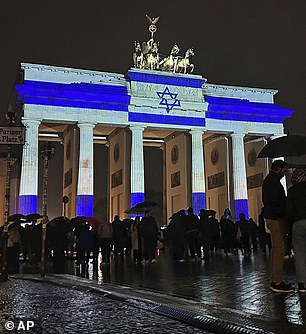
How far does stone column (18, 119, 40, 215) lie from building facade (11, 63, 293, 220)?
0.24 feet

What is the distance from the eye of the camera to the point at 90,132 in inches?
1410

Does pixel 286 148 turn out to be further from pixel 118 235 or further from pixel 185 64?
pixel 185 64

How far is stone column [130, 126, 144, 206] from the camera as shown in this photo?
36188mm

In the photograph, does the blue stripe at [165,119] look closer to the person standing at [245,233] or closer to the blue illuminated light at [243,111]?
the blue illuminated light at [243,111]

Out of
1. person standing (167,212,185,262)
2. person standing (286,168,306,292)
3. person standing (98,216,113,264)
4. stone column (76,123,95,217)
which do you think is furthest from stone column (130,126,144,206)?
person standing (286,168,306,292)

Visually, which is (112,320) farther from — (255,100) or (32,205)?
(255,100)

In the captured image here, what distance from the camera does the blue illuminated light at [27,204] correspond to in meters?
33.5

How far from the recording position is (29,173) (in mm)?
34031

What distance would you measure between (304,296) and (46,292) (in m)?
4.46

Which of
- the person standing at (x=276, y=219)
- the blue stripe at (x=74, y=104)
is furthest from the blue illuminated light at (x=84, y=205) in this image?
the person standing at (x=276, y=219)

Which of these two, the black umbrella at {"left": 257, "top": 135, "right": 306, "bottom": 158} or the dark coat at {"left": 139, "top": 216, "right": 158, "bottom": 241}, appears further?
the dark coat at {"left": 139, "top": 216, "right": 158, "bottom": 241}

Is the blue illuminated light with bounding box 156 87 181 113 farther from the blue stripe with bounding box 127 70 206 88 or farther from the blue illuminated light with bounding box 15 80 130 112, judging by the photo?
the blue illuminated light with bounding box 15 80 130 112

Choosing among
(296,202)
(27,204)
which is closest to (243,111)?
(27,204)

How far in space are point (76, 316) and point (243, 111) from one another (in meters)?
36.0
